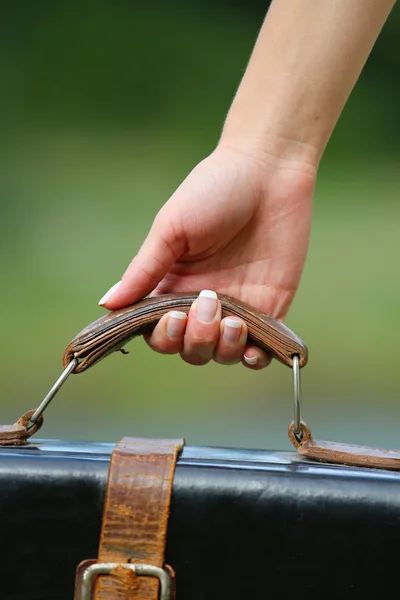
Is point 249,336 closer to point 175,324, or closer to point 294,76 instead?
point 175,324

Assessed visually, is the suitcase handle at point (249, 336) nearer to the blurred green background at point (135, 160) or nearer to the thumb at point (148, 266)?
the thumb at point (148, 266)

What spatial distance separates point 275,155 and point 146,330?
334 millimetres

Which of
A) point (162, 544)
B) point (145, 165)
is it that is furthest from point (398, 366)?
point (162, 544)

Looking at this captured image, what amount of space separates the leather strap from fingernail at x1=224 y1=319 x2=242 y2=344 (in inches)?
8.0

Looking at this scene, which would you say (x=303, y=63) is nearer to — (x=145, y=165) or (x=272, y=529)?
(x=272, y=529)

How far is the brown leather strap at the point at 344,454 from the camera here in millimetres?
756

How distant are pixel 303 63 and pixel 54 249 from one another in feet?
22.2

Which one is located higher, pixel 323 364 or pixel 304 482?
pixel 323 364

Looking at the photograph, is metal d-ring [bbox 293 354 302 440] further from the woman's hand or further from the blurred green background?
the blurred green background

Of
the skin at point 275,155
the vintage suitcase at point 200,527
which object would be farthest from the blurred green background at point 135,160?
the vintage suitcase at point 200,527

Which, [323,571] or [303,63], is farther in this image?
[303,63]

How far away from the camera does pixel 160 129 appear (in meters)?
7.89

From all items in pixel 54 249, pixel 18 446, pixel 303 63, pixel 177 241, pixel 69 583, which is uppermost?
pixel 54 249

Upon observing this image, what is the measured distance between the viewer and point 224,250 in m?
1.09
